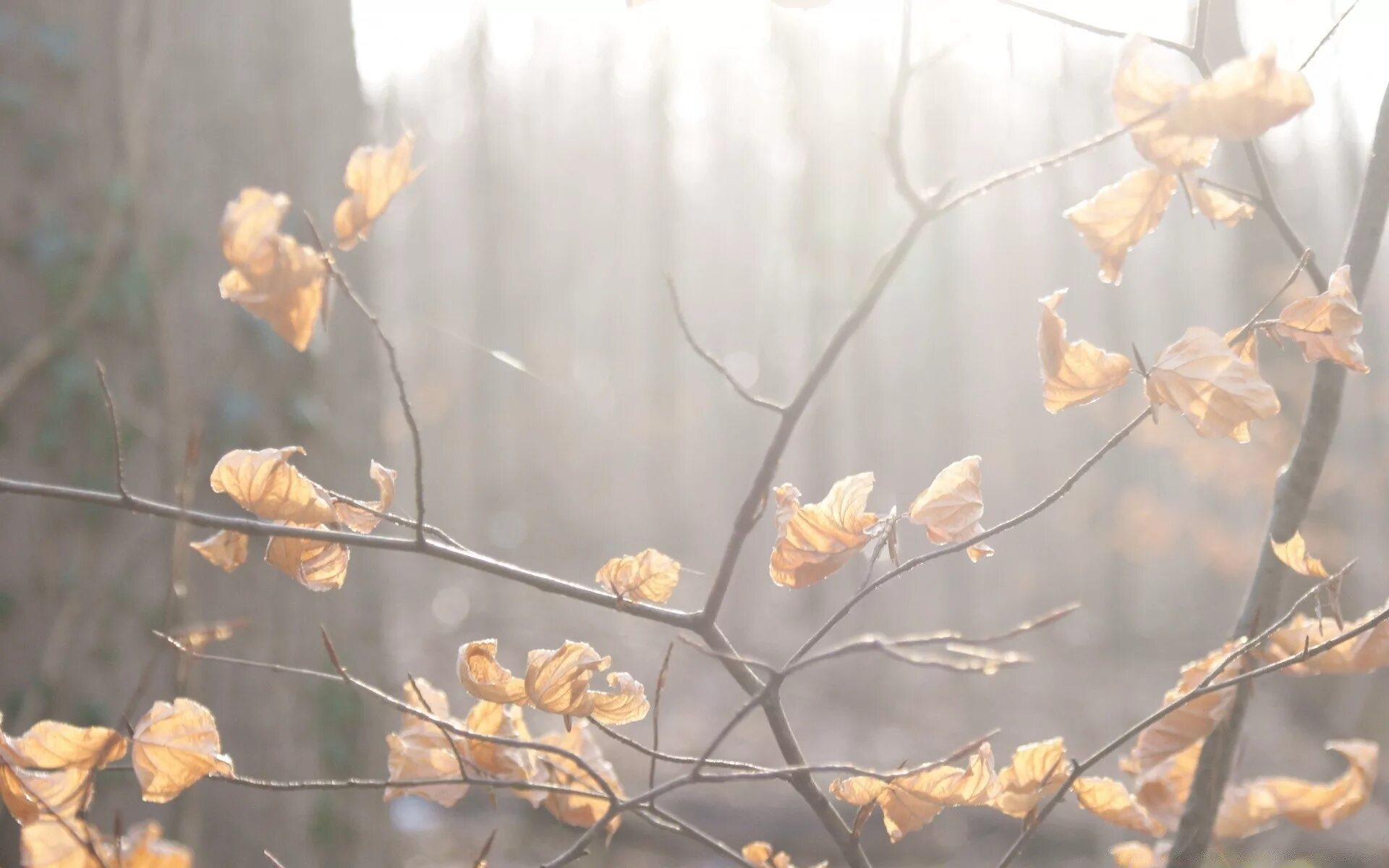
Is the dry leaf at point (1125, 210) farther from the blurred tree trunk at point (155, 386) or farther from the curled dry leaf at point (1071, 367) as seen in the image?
the blurred tree trunk at point (155, 386)

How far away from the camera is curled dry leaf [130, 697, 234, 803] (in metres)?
0.77

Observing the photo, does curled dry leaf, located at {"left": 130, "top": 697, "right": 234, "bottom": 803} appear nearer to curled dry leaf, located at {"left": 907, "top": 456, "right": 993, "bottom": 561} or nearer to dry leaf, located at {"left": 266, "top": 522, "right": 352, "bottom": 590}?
dry leaf, located at {"left": 266, "top": 522, "right": 352, "bottom": 590}

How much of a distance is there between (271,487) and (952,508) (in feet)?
1.61

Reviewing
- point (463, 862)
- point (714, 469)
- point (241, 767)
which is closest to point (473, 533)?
point (714, 469)

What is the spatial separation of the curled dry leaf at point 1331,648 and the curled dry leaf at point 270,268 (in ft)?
2.53

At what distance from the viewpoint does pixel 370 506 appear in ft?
2.59

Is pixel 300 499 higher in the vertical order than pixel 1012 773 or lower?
higher

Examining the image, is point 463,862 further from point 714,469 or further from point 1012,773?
point 714,469

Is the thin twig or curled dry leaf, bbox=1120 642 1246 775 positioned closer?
the thin twig

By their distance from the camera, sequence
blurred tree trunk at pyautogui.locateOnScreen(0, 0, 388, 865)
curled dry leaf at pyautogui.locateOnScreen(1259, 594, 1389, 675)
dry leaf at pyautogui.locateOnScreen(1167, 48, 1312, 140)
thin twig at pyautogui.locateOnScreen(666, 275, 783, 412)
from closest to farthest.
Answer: dry leaf at pyautogui.locateOnScreen(1167, 48, 1312, 140) → thin twig at pyautogui.locateOnScreen(666, 275, 783, 412) → curled dry leaf at pyautogui.locateOnScreen(1259, 594, 1389, 675) → blurred tree trunk at pyautogui.locateOnScreen(0, 0, 388, 865)

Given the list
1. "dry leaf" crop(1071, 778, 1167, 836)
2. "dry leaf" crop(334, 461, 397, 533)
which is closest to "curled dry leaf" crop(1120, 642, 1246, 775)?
"dry leaf" crop(1071, 778, 1167, 836)

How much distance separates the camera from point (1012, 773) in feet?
2.72

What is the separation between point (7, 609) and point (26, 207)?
85 cm

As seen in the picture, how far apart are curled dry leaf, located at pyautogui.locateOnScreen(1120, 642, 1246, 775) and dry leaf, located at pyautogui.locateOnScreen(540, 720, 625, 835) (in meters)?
0.46
